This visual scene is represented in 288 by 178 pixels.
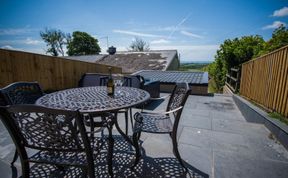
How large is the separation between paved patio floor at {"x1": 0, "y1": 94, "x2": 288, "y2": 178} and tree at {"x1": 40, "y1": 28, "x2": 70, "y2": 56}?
31.7 metres

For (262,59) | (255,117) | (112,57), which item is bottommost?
(255,117)

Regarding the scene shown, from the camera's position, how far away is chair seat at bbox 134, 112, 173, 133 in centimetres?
166

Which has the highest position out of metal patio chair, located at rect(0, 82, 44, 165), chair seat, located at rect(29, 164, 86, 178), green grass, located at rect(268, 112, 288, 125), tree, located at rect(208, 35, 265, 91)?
tree, located at rect(208, 35, 265, 91)

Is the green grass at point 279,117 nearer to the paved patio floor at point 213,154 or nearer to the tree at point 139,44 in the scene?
the paved patio floor at point 213,154

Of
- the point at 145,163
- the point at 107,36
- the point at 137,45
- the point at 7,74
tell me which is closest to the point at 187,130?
the point at 145,163

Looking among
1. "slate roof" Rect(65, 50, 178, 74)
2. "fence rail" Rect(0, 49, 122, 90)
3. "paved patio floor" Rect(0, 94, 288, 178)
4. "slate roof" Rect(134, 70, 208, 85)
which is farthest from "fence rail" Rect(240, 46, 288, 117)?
"slate roof" Rect(65, 50, 178, 74)

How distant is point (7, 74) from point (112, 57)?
11902mm

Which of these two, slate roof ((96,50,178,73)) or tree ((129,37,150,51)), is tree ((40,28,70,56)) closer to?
tree ((129,37,150,51))

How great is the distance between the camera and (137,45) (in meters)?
31.2

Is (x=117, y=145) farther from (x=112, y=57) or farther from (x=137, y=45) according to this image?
(x=137, y=45)

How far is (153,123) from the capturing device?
186 cm

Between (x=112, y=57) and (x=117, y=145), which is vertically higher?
(x=112, y=57)

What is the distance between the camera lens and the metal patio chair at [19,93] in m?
1.45

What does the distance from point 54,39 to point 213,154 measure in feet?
112
